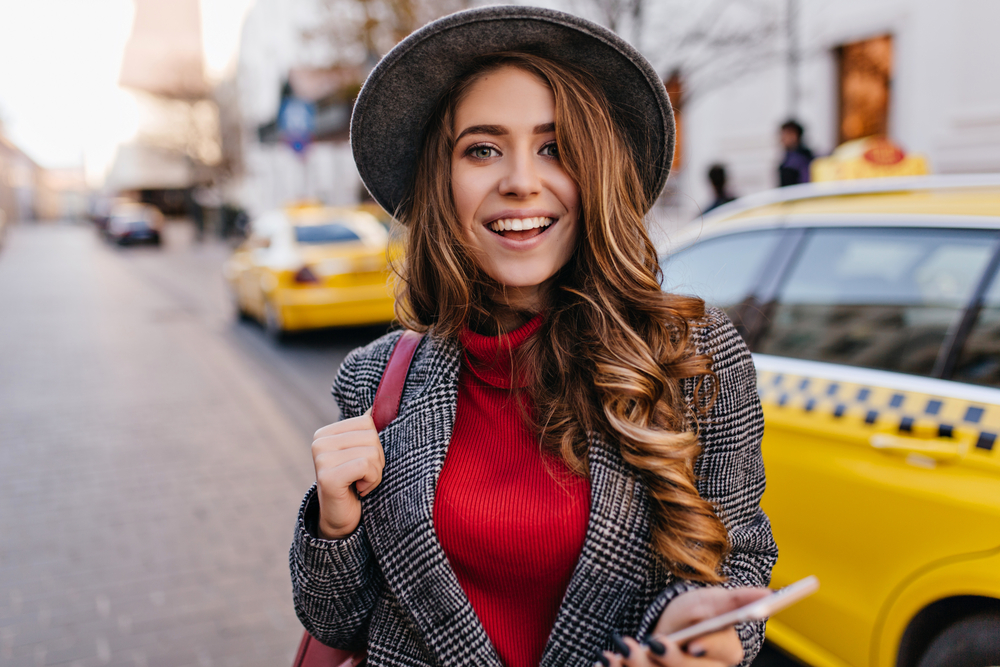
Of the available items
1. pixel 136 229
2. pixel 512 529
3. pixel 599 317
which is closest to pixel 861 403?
pixel 599 317

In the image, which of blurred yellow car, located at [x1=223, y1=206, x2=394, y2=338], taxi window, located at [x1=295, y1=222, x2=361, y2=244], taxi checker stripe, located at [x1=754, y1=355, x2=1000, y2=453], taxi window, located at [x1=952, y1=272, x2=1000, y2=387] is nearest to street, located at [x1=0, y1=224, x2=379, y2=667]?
blurred yellow car, located at [x1=223, y1=206, x2=394, y2=338]

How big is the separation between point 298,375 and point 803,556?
21.5ft

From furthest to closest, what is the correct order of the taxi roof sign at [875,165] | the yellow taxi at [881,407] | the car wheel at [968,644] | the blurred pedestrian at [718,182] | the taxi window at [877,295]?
the blurred pedestrian at [718,182]
the taxi roof sign at [875,165]
the taxi window at [877,295]
the yellow taxi at [881,407]
the car wheel at [968,644]

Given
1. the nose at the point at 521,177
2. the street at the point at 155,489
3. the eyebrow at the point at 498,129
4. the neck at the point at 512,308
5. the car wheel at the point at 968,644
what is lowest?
the street at the point at 155,489

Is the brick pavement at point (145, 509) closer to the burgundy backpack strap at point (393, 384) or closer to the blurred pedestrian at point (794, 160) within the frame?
the burgundy backpack strap at point (393, 384)

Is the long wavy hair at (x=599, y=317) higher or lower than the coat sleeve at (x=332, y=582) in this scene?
higher

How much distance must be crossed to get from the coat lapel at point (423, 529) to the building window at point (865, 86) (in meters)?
11.2

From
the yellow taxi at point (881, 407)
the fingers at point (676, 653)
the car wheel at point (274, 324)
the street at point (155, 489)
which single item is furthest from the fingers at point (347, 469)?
the car wheel at point (274, 324)

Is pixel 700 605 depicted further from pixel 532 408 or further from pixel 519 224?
pixel 519 224

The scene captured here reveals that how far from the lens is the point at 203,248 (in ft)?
108

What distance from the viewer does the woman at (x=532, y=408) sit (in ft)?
4.80

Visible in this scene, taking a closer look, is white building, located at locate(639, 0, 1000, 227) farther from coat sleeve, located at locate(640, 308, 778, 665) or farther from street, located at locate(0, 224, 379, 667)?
coat sleeve, located at locate(640, 308, 778, 665)

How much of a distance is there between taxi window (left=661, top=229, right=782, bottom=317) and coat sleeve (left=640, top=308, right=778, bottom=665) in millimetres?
1385

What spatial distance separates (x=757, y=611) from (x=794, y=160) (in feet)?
25.5
